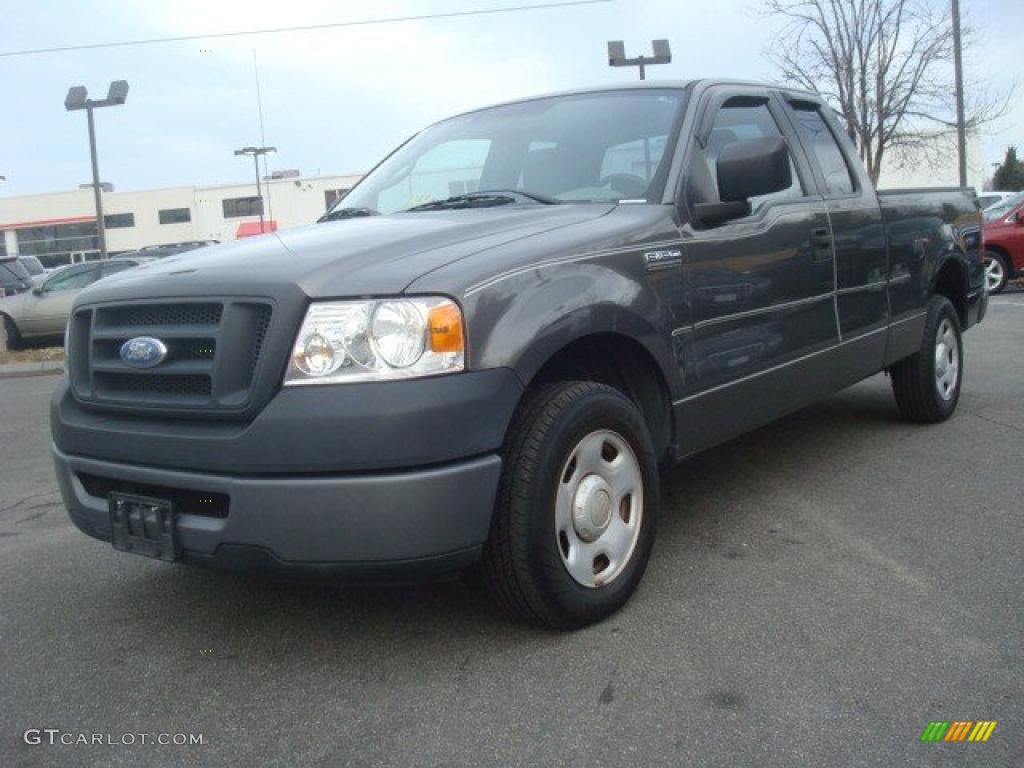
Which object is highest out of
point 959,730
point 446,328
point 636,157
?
point 636,157

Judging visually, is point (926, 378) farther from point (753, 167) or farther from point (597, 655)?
point (597, 655)

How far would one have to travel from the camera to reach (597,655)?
287cm

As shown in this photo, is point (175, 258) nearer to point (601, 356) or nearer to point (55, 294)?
point (601, 356)

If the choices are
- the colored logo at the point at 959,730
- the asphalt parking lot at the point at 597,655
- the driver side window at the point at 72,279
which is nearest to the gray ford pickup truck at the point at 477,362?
the asphalt parking lot at the point at 597,655

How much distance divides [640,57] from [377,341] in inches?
659

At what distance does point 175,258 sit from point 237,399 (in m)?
1.02

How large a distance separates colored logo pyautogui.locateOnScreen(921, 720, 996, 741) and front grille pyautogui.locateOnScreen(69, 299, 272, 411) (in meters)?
1.93

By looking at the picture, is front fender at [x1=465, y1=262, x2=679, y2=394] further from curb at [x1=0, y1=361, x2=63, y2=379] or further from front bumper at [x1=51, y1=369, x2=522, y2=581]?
curb at [x1=0, y1=361, x2=63, y2=379]

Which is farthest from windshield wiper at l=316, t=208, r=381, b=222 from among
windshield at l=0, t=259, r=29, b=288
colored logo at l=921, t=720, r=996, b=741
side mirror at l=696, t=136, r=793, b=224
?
windshield at l=0, t=259, r=29, b=288

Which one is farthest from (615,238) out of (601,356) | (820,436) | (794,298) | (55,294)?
(55,294)

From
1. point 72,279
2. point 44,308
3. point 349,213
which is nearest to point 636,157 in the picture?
point 349,213

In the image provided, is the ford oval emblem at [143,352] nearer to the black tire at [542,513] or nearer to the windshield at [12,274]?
the black tire at [542,513]

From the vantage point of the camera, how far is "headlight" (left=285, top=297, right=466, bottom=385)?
8.49 feet

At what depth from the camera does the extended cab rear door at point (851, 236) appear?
15.1 feet
